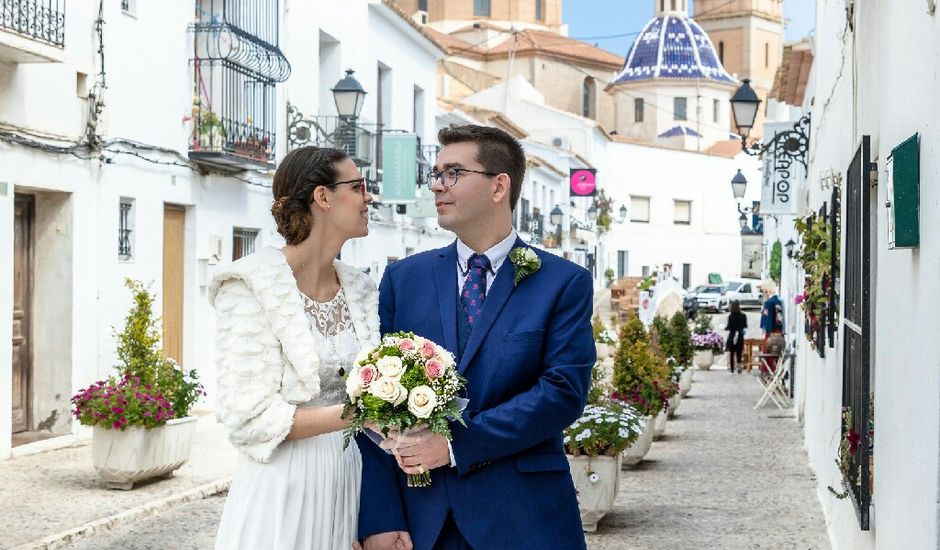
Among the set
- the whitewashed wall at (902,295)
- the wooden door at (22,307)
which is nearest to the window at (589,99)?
the wooden door at (22,307)

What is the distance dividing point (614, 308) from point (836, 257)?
129 feet

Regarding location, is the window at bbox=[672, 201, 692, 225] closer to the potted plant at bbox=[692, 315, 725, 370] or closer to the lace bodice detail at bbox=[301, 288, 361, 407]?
the potted plant at bbox=[692, 315, 725, 370]

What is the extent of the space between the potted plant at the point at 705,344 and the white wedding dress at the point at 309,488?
931 inches

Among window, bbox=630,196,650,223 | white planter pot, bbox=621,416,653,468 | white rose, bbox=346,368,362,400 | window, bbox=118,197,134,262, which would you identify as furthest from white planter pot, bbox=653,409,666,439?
window, bbox=630,196,650,223

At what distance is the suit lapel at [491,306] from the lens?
3473 mm

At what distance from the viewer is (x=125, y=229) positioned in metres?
14.3

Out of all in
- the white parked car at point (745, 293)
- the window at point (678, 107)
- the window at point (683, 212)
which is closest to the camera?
the white parked car at point (745, 293)

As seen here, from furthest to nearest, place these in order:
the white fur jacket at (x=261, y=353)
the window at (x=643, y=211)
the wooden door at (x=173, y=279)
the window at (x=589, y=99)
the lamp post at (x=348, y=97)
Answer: the window at (x=589, y=99) < the window at (x=643, y=211) < the lamp post at (x=348, y=97) < the wooden door at (x=173, y=279) < the white fur jacket at (x=261, y=353)

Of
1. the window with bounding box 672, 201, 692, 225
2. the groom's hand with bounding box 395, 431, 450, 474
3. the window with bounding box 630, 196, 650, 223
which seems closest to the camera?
the groom's hand with bounding box 395, 431, 450, 474

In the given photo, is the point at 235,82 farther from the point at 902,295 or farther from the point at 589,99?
the point at 589,99

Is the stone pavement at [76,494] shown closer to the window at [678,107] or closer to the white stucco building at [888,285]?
the white stucco building at [888,285]

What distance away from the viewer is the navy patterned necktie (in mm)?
3594

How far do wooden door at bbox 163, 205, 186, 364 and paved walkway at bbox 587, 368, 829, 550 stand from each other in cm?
575

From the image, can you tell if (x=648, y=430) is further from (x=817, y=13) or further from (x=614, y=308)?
(x=614, y=308)
